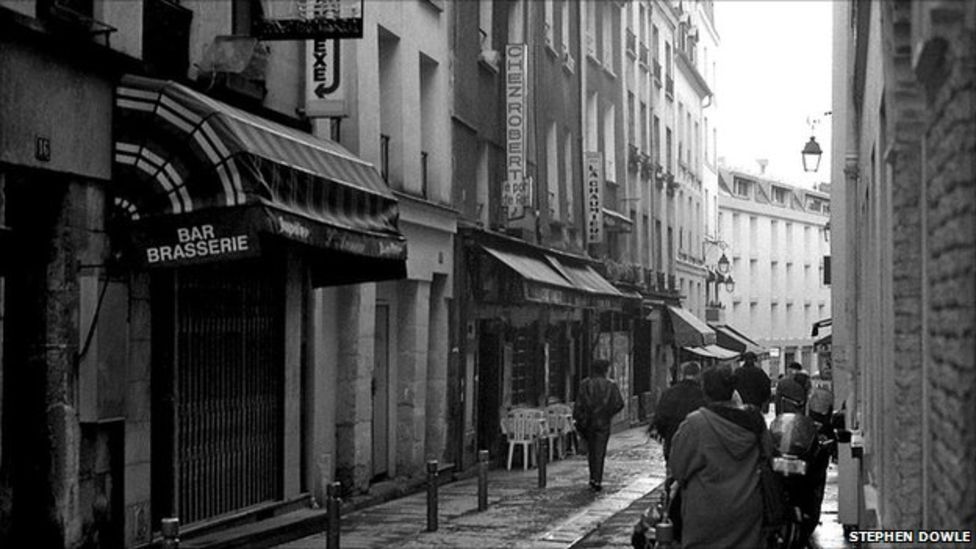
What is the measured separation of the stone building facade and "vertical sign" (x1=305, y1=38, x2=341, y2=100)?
6069mm

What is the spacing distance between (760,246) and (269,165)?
6153 centimetres

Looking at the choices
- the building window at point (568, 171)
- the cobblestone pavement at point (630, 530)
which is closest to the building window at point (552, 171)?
the building window at point (568, 171)

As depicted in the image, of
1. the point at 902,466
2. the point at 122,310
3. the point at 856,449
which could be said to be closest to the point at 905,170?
the point at 902,466

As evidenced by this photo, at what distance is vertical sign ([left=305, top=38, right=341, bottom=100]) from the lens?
16266mm

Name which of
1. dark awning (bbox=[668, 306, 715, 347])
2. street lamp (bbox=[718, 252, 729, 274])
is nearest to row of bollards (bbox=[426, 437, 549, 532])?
dark awning (bbox=[668, 306, 715, 347])

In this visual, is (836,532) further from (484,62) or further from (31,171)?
(484,62)

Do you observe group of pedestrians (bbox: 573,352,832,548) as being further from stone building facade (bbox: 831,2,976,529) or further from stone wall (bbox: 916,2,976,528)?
stone wall (bbox: 916,2,976,528)

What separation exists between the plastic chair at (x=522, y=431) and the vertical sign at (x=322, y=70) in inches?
401

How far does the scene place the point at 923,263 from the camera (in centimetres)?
684

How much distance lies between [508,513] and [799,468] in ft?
23.8

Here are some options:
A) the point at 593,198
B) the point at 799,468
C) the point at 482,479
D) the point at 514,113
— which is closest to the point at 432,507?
the point at 482,479

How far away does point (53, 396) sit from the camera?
11.9 metres

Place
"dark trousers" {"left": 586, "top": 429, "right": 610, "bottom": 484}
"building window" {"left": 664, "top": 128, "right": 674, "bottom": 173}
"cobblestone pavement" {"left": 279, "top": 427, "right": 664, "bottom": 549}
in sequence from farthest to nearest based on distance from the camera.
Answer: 1. "building window" {"left": 664, "top": 128, "right": 674, "bottom": 173}
2. "dark trousers" {"left": 586, "top": 429, "right": 610, "bottom": 484}
3. "cobblestone pavement" {"left": 279, "top": 427, "right": 664, "bottom": 549}

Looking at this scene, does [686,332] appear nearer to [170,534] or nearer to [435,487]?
[435,487]
